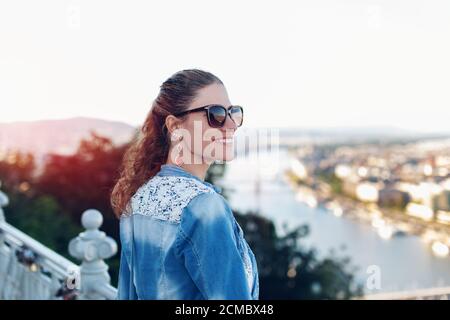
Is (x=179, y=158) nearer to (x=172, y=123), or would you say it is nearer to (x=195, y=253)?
(x=172, y=123)

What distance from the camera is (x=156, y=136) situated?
2.66 ft

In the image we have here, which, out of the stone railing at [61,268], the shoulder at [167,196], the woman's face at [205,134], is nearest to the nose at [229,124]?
the woman's face at [205,134]

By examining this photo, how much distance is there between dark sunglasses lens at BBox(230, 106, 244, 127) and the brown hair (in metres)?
0.05

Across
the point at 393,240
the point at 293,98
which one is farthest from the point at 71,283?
the point at 393,240

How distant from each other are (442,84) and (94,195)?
21.6 meters

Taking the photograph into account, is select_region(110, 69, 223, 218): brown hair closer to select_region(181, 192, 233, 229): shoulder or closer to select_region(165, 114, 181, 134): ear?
select_region(165, 114, 181, 134): ear

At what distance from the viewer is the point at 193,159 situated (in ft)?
2.39

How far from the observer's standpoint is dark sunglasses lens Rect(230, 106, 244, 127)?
30.0 inches

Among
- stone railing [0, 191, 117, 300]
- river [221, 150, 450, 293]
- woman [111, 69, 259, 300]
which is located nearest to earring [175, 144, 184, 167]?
woman [111, 69, 259, 300]

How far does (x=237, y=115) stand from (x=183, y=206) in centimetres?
19

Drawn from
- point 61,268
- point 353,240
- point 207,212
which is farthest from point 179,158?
point 353,240
